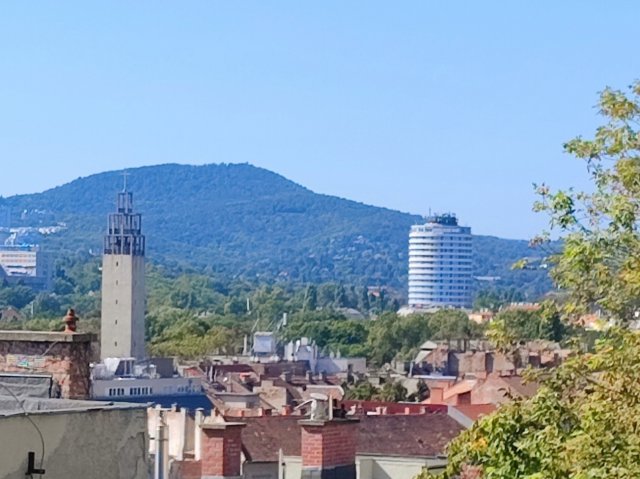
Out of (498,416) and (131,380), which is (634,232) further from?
(131,380)

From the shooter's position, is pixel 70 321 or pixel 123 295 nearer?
pixel 70 321

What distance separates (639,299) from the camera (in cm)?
1238

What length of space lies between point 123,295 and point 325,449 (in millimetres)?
145424

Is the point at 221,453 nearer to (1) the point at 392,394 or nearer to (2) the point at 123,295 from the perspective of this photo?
(1) the point at 392,394

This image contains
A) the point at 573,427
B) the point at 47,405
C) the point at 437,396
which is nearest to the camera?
the point at 47,405

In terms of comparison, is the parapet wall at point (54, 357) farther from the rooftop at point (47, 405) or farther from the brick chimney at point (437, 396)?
the brick chimney at point (437, 396)

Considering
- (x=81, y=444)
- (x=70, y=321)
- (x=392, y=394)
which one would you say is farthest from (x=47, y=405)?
(x=392, y=394)

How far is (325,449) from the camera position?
665 inches

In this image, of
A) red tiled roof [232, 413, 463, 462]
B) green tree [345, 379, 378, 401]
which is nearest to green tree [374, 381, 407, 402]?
green tree [345, 379, 378, 401]

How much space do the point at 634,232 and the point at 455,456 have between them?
2121 millimetres

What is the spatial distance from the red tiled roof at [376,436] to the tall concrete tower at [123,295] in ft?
367

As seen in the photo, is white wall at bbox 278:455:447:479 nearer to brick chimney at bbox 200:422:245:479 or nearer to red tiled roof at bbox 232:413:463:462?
red tiled roof at bbox 232:413:463:462

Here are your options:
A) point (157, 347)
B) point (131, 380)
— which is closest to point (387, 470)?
point (131, 380)

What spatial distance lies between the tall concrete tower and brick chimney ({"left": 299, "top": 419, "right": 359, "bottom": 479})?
12566 cm
